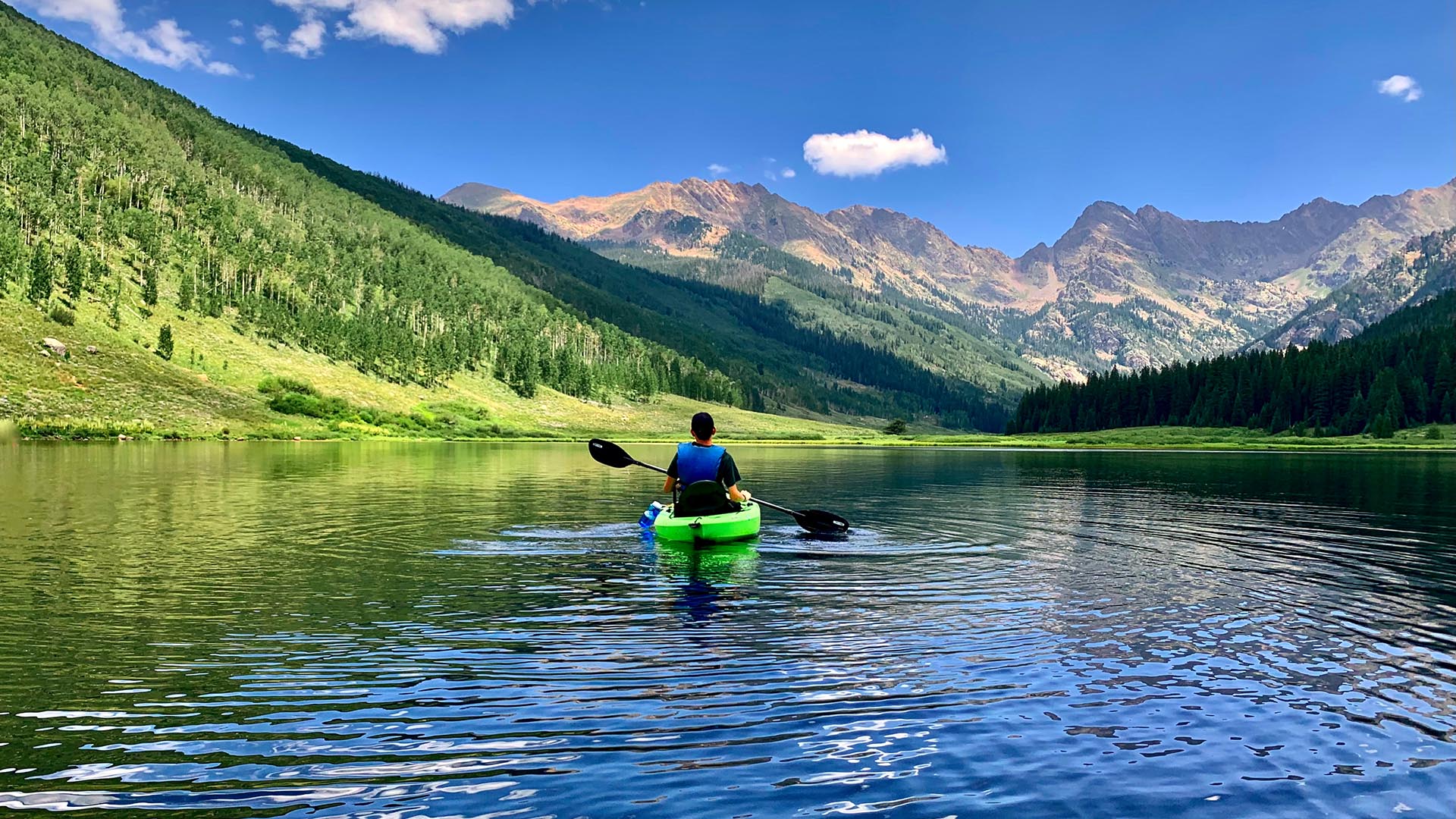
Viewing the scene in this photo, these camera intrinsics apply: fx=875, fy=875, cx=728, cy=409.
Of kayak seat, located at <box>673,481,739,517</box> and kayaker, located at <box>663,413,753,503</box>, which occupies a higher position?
kayaker, located at <box>663,413,753,503</box>

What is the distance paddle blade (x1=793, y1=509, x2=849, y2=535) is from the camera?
36.4 meters

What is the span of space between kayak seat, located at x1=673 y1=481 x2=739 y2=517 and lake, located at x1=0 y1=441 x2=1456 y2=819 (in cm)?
181

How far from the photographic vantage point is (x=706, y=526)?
101 feet

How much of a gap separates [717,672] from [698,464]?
1628cm

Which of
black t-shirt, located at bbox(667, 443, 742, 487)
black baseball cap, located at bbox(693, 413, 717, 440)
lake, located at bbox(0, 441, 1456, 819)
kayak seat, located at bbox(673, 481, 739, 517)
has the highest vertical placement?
black baseball cap, located at bbox(693, 413, 717, 440)

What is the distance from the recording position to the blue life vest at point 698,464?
31266 millimetres

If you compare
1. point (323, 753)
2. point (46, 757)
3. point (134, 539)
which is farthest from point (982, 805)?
point (134, 539)

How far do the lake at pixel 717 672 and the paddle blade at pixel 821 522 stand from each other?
1.24m

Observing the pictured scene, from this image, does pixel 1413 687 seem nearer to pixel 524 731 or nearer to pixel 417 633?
pixel 524 731

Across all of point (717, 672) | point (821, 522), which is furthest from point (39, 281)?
point (717, 672)

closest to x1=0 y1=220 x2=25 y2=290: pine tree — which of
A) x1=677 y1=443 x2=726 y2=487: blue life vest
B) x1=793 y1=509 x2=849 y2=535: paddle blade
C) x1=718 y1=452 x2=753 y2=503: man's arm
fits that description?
x1=677 y1=443 x2=726 y2=487: blue life vest

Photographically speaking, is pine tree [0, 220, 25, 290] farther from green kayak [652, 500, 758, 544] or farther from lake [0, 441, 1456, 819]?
green kayak [652, 500, 758, 544]

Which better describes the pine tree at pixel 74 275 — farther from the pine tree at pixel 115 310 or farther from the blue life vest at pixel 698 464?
the blue life vest at pixel 698 464

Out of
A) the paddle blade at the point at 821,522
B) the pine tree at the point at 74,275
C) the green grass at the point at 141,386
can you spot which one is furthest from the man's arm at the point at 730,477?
the pine tree at the point at 74,275
